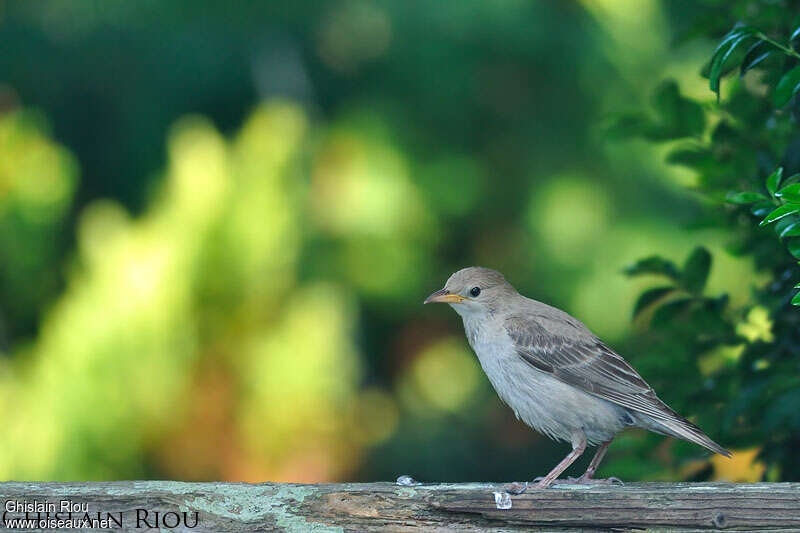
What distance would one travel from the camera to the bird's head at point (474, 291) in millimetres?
3768

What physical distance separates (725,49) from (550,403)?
1.43 meters

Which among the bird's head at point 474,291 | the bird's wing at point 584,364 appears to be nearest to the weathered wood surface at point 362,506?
the bird's wing at point 584,364

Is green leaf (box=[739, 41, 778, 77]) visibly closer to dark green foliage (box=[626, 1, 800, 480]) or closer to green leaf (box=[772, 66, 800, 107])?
green leaf (box=[772, 66, 800, 107])

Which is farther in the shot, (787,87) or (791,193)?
(787,87)

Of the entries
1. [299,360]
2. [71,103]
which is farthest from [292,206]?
[71,103]

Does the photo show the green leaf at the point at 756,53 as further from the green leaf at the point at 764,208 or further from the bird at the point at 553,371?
the bird at the point at 553,371

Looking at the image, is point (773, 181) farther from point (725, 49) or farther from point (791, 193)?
point (725, 49)

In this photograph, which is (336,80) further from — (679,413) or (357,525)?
(357,525)

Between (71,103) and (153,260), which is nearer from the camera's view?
(153,260)

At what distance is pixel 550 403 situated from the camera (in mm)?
3455

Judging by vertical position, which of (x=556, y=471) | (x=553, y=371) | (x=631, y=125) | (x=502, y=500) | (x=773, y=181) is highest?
(x=631, y=125)

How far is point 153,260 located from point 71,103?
3228 mm

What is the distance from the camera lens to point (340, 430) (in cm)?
643

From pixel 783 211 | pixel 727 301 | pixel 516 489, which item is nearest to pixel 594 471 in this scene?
pixel 727 301
